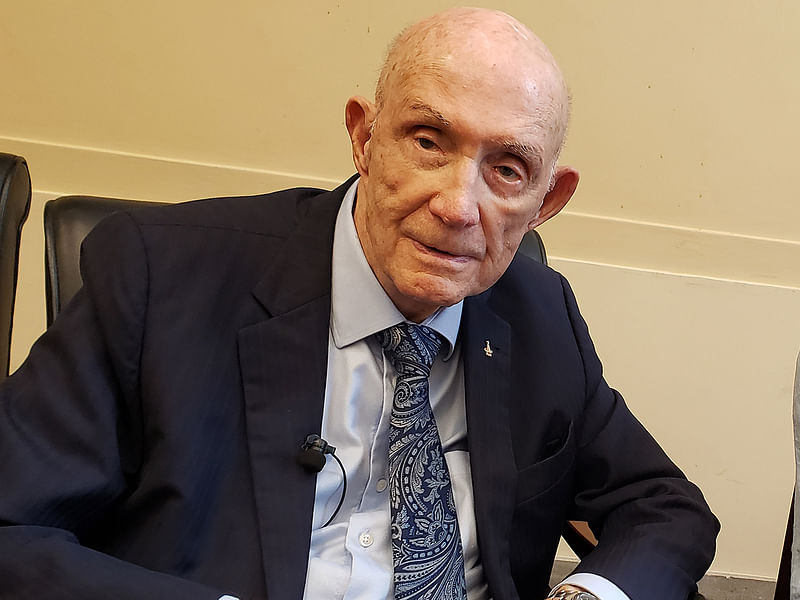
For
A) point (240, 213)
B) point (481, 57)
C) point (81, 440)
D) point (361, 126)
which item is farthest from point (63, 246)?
point (481, 57)

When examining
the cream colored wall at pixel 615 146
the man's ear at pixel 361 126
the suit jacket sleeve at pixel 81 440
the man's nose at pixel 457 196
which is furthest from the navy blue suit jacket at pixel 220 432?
the cream colored wall at pixel 615 146

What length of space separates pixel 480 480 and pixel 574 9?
4.45 ft

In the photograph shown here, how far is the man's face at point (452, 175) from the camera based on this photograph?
1.08 m

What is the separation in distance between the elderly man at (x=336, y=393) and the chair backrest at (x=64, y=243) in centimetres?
27

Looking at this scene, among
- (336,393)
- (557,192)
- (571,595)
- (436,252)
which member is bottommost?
(571,595)

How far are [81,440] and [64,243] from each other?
0.46 meters

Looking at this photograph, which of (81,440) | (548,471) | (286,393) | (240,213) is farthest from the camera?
(548,471)

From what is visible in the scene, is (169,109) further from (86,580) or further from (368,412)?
(86,580)

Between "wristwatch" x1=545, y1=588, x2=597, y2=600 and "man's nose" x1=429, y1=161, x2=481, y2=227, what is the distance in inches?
22.5

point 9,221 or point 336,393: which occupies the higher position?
point 9,221

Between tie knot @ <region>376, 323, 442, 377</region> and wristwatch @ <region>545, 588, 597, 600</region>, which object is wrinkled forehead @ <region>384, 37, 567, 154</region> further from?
wristwatch @ <region>545, 588, 597, 600</region>

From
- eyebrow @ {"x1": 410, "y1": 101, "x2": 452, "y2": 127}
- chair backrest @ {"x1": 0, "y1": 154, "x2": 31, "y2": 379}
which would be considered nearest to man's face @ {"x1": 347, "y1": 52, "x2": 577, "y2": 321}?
eyebrow @ {"x1": 410, "y1": 101, "x2": 452, "y2": 127}

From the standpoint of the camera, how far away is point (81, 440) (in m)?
1.05

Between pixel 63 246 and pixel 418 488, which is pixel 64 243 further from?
pixel 418 488
